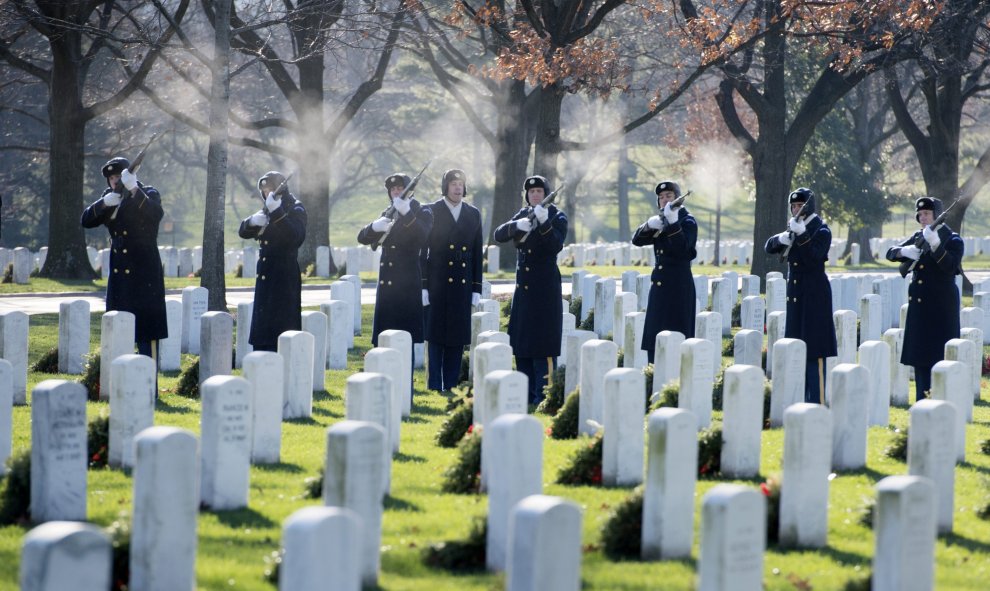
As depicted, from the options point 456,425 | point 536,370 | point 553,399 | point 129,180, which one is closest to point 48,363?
point 129,180

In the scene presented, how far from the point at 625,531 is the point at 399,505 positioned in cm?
150

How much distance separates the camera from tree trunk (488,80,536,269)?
2728 centimetres

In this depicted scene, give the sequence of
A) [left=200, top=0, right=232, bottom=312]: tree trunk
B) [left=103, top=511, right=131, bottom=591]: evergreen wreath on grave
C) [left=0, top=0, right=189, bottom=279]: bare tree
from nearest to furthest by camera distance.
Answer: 1. [left=103, top=511, right=131, bottom=591]: evergreen wreath on grave
2. [left=200, top=0, right=232, bottom=312]: tree trunk
3. [left=0, top=0, right=189, bottom=279]: bare tree

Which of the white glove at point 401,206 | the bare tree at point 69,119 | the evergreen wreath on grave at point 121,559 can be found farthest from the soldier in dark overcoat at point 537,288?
the bare tree at point 69,119

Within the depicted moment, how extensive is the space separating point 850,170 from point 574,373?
2573cm

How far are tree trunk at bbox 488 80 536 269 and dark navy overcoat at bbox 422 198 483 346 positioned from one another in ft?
48.0

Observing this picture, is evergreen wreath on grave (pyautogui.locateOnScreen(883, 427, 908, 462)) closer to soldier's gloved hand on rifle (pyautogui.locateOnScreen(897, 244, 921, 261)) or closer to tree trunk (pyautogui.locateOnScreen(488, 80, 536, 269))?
soldier's gloved hand on rifle (pyautogui.locateOnScreen(897, 244, 921, 261))

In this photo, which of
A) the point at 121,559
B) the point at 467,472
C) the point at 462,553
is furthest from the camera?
the point at 467,472

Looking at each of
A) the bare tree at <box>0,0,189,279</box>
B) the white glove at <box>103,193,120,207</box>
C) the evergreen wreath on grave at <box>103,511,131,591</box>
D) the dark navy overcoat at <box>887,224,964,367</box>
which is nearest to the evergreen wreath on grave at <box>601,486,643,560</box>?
the evergreen wreath on grave at <box>103,511,131,591</box>

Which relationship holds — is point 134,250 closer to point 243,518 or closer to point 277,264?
point 277,264

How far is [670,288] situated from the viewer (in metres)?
12.4

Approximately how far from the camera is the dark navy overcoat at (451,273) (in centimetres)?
1220

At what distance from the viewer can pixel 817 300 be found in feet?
38.3

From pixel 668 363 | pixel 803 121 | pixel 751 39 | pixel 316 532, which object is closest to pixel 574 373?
pixel 668 363
